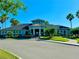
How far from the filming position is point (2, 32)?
65625mm

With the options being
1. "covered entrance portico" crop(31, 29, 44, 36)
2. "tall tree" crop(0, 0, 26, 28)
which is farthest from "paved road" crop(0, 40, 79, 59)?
"covered entrance portico" crop(31, 29, 44, 36)

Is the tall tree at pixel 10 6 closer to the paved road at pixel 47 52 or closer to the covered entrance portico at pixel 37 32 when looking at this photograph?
the paved road at pixel 47 52

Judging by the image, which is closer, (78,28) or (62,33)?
(78,28)

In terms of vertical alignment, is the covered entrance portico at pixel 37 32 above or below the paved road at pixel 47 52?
above

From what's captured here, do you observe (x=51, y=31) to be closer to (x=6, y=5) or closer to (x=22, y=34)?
(x=22, y=34)

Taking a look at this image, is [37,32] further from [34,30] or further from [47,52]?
[47,52]

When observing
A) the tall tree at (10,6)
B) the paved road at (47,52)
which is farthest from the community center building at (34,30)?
the tall tree at (10,6)

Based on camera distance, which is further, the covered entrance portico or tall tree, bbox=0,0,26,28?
the covered entrance portico

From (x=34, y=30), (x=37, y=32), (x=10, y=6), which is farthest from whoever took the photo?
(x=37, y=32)

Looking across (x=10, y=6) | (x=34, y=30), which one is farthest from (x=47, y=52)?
(x=34, y=30)

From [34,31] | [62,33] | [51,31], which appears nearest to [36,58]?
[51,31]

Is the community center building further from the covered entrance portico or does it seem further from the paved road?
Answer: the paved road

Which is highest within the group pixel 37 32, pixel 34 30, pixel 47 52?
pixel 34 30

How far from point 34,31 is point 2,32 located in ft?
38.0
